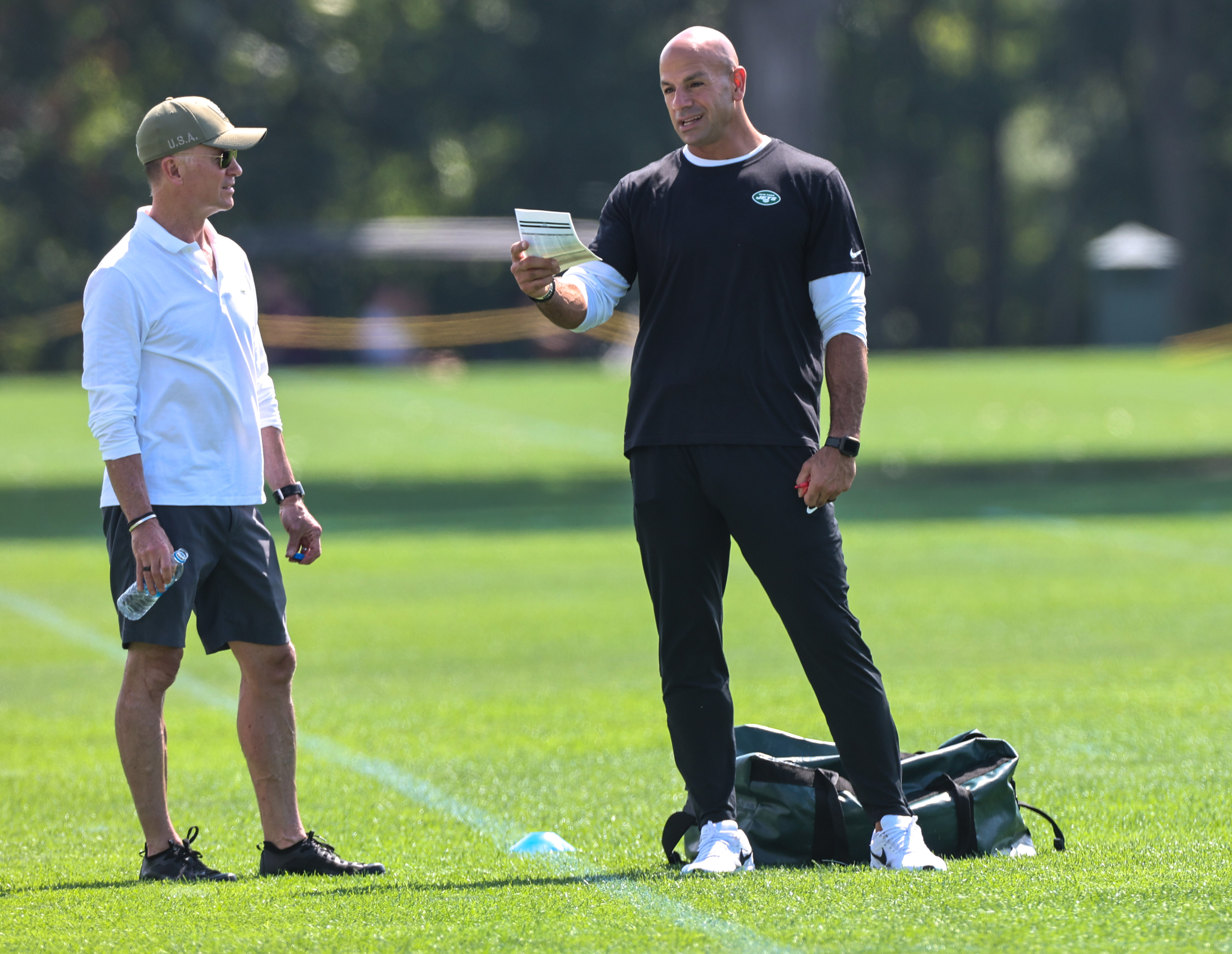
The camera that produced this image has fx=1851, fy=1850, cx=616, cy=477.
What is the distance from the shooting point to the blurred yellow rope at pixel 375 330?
39969 mm

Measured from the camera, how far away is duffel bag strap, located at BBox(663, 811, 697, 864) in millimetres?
5492

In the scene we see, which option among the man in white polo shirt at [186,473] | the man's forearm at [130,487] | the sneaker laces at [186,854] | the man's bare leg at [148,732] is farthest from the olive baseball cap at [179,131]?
the sneaker laces at [186,854]

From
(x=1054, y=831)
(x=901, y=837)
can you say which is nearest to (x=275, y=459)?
(x=901, y=837)

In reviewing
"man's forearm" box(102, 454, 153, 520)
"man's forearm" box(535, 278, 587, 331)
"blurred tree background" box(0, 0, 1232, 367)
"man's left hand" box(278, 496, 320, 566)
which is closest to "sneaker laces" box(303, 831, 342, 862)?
"man's left hand" box(278, 496, 320, 566)

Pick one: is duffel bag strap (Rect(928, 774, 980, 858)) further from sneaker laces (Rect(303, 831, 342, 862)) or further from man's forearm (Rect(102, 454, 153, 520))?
man's forearm (Rect(102, 454, 153, 520))

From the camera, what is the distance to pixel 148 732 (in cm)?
542

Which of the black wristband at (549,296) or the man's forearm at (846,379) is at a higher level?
the black wristband at (549,296)

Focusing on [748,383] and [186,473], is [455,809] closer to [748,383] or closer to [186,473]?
[186,473]

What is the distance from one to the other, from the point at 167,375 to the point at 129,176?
38856mm

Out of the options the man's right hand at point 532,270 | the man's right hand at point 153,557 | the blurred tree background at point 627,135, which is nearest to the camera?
the man's right hand at point 532,270

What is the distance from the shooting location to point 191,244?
5.42 metres

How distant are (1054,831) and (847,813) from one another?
0.70m

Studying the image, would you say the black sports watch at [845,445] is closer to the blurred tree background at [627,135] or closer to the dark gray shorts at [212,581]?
the dark gray shorts at [212,581]

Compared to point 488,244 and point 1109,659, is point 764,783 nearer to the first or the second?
point 1109,659
